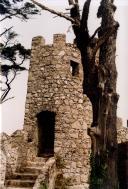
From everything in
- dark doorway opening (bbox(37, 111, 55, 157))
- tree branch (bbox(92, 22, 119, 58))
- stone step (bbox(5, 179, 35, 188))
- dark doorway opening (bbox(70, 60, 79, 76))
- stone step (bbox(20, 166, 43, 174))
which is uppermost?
dark doorway opening (bbox(70, 60, 79, 76))

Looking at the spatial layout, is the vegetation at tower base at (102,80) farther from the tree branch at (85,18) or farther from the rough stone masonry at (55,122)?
the rough stone masonry at (55,122)

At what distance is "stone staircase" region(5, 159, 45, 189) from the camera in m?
14.3

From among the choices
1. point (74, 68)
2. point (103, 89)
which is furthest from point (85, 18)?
point (74, 68)

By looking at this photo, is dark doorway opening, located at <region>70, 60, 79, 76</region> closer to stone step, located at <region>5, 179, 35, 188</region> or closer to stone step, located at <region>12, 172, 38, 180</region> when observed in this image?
stone step, located at <region>12, 172, 38, 180</region>

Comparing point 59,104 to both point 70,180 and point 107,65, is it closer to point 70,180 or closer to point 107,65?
point 70,180

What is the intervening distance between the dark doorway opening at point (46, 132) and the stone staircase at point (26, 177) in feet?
3.44

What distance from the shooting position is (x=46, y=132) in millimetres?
17562

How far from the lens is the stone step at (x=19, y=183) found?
1430cm

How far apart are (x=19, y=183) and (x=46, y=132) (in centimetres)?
358

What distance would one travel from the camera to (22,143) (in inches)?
639

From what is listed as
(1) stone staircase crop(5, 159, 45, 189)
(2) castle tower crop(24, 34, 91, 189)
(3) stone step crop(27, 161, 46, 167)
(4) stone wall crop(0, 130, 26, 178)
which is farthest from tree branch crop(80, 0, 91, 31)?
(3) stone step crop(27, 161, 46, 167)

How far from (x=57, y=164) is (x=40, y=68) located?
166 inches

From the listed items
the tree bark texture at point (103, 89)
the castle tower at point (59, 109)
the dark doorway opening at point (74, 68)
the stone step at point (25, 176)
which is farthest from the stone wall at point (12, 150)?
the tree bark texture at point (103, 89)

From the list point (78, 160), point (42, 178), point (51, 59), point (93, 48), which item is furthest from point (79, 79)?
point (93, 48)
